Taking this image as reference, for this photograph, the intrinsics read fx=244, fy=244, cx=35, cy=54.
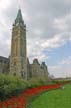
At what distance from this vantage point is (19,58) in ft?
328

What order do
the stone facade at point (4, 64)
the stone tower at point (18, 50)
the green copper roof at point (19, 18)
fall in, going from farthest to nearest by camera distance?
1. the green copper roof at point (19, 18)
2. the stone facade at point (4, 64)
3. the stone tower at point (18, 50)

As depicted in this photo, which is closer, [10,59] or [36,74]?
[10,59]

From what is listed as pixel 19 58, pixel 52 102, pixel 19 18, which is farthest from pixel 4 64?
pixel 52 102

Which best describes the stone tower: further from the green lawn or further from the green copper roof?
the green lawn

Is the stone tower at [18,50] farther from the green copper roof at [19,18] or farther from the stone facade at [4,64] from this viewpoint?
the stone facade at [4,64]

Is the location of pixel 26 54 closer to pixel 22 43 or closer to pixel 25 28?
pixel 22 43

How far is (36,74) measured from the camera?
111500 mm

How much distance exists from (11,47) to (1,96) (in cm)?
8981

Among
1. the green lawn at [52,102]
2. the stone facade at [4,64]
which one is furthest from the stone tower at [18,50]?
the green lawn at [52,102]

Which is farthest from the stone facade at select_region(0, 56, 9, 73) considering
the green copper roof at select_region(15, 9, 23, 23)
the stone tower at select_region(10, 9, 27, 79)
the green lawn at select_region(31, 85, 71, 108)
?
the green lawn at select_region(31, 85, 71, 108)

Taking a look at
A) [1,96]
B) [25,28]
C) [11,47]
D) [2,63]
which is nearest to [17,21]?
[25,28]

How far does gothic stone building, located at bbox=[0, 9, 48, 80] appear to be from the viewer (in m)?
99.3

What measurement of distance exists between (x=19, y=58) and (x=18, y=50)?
11.8 feet

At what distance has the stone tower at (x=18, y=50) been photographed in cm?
9912
